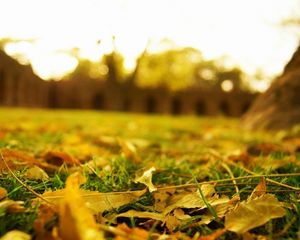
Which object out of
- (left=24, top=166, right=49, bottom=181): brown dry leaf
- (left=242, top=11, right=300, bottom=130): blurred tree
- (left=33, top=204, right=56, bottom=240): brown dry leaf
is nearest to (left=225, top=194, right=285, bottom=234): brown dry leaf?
(left=33, top=204, right=56, bottom=240): brown dry leaf

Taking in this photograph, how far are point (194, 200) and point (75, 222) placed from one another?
17.3 inches

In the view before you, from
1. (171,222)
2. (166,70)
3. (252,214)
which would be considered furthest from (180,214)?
(166,70)

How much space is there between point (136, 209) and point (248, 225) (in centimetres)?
32

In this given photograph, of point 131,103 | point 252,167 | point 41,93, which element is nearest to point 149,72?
point 131,103

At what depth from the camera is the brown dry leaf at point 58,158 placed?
4.80 feet

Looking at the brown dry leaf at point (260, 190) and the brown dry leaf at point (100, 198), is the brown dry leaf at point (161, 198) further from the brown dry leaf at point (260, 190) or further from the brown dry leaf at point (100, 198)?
the brown dry leaf at point (260, 190)

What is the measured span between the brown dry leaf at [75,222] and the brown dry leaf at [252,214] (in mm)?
329

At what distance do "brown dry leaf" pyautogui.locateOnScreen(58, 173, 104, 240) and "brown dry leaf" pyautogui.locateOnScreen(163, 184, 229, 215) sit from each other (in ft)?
1.12

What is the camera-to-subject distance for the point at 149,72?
26422 millimetres

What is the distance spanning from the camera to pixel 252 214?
909mm

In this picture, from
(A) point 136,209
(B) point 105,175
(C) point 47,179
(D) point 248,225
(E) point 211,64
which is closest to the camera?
(D) point 248,225

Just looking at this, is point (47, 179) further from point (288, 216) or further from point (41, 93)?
point (41, 93)

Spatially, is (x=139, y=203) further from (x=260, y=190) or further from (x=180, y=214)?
(x=260, y=190)

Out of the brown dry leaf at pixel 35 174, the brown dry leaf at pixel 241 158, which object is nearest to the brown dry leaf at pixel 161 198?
the brown dry leaf at pixel 35 174
